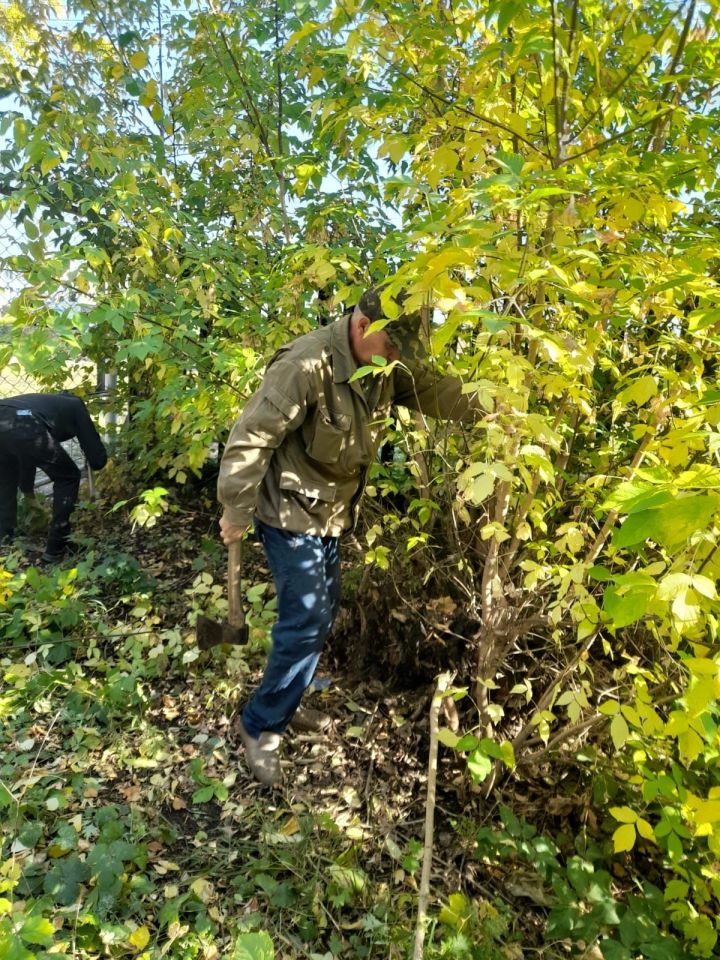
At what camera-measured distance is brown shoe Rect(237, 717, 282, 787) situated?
2.44m

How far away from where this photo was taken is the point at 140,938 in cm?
176

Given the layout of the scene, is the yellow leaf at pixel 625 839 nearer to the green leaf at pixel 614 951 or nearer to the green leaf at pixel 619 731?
the green leaf at pixel 619 731

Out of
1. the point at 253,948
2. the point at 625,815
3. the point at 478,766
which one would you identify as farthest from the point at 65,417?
the point at 625,815

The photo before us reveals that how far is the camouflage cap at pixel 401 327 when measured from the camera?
2.09m

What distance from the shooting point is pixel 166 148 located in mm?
3396

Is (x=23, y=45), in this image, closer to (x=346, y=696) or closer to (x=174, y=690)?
(x=174, y=690)

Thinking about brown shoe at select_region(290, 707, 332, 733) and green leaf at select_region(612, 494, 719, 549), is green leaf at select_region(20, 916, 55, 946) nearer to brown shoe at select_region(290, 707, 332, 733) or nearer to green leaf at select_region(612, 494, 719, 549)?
brown shoe at select_region(290, 707, 332, 733)

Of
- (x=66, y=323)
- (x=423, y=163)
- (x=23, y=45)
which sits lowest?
(x=66, y=323)

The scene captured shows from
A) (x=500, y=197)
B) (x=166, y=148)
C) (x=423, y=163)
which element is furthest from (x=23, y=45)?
(x=500, y=197)

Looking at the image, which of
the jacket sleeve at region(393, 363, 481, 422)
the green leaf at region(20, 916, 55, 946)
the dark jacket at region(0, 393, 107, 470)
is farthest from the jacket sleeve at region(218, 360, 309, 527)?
the dark jacket at region(0, 393, 107, 470)

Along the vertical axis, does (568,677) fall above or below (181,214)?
below

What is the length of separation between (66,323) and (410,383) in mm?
1306

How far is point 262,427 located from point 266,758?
1.38 metres

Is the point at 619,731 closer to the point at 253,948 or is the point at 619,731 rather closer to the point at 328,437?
the point at 253,948
